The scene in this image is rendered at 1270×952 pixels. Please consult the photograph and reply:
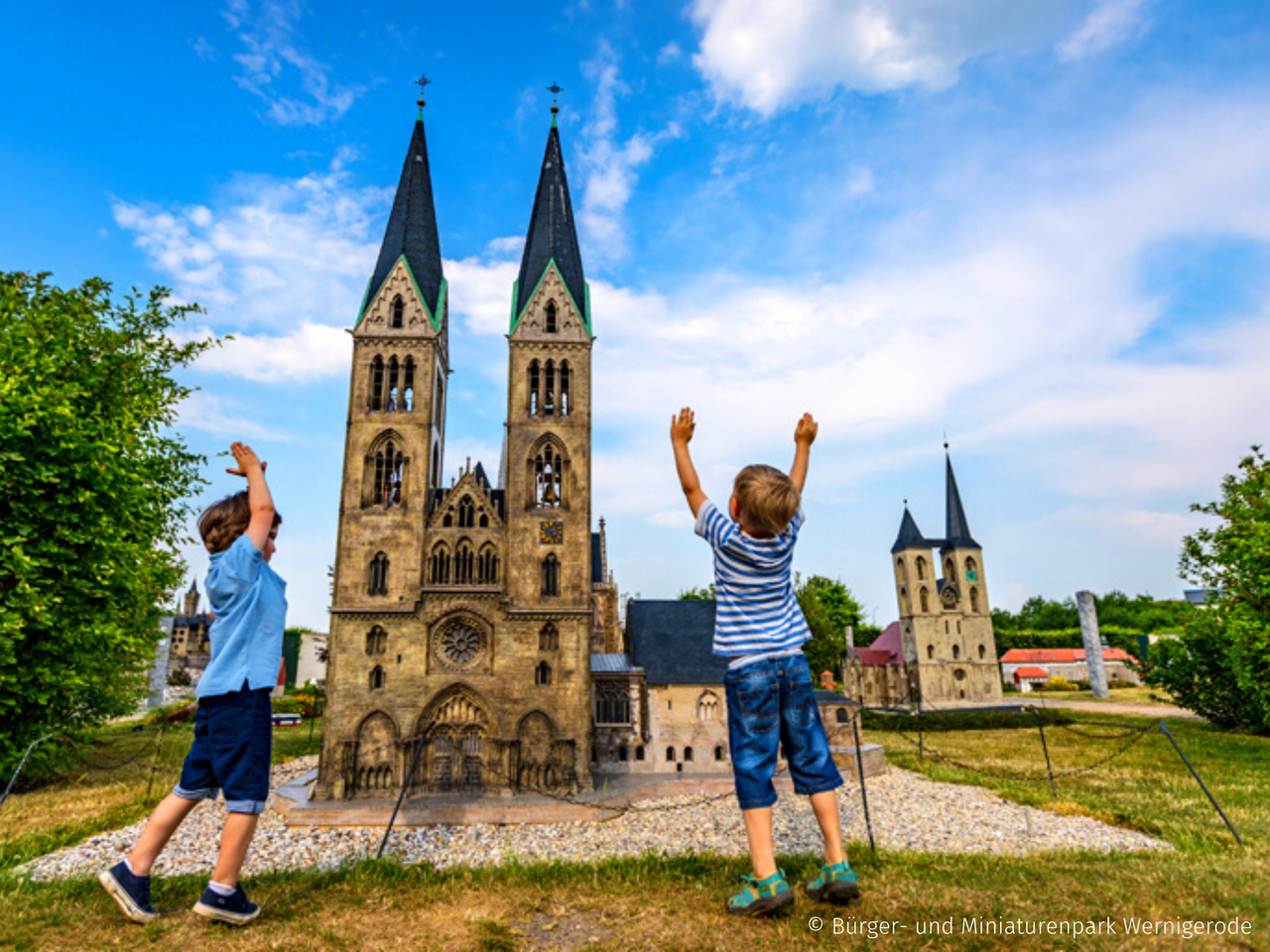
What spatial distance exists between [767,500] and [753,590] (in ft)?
1.91

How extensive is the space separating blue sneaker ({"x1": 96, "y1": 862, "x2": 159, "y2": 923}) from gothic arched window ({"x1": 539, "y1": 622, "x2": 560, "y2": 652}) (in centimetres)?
2062

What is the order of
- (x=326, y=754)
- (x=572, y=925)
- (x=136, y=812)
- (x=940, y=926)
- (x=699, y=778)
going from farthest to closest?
(x=699, y=778)
(x=326, y=754)
(x=136, y=812)
(x=572, y=925)
(x=940, y=926)

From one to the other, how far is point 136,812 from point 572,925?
18986 millimetres

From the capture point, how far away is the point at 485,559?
24938mm

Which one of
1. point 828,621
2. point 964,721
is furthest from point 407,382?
point 828,621

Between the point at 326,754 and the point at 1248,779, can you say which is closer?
the point at 1248,779

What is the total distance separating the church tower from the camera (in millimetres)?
46406

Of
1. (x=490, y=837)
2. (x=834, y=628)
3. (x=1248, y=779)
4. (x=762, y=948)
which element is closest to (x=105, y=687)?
(x=490, y=837)

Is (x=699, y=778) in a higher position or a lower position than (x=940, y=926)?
lower

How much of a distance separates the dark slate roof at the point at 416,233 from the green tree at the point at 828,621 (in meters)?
38.2

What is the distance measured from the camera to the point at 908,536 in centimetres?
5056

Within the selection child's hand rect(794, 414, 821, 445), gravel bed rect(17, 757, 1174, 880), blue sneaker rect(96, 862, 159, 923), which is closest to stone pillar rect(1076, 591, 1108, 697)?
gravel bed rect(17, 757, 1174, 880)

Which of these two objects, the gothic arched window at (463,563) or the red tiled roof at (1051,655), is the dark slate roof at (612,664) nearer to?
the gothic arched window at (463,563)

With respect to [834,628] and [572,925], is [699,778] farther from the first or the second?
[834,628]
